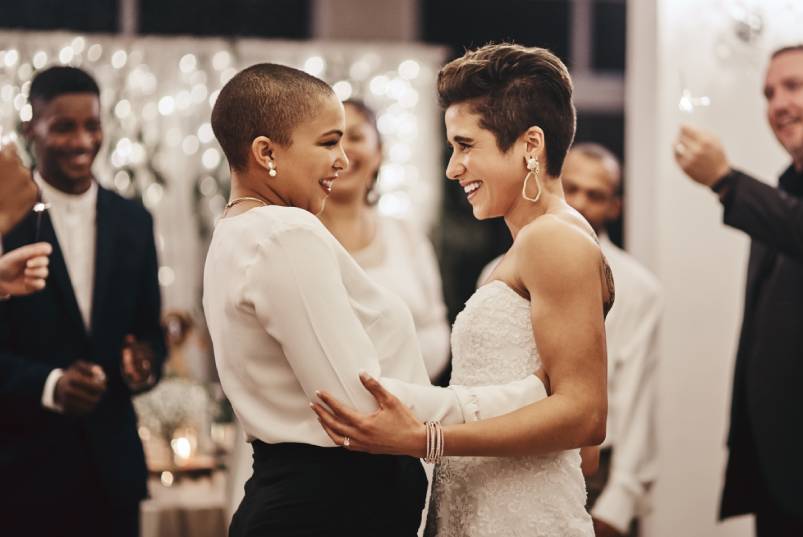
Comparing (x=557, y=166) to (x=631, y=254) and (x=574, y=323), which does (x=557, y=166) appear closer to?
(x=574, y=323)

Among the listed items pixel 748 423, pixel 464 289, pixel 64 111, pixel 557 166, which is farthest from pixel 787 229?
pixel 464 289

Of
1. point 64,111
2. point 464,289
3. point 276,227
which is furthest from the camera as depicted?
point 464,289

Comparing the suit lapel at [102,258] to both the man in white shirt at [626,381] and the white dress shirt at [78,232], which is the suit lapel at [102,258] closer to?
the white dress shirt at [78,232]

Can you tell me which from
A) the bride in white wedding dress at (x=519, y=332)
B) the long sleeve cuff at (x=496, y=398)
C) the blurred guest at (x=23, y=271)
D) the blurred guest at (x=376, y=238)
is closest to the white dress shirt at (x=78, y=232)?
the blurred guest at (x=23, y=271)

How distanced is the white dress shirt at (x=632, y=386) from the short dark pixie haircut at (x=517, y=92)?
5.19ft

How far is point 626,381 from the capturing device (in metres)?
3.64

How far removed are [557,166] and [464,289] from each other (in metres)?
4.45

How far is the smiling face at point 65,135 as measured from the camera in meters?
2.79

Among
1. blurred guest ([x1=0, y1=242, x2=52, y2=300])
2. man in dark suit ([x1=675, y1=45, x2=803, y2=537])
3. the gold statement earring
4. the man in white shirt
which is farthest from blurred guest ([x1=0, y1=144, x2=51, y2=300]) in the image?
the man in white shirt

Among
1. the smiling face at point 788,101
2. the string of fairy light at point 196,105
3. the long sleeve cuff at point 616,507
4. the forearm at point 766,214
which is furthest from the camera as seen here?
the string of fairy light at point 196,105

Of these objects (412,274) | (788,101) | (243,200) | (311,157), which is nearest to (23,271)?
(243,200)

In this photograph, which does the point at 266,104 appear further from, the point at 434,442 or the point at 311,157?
the point at 434,442

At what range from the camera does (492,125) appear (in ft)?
6.59

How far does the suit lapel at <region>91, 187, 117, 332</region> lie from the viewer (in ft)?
9.50
